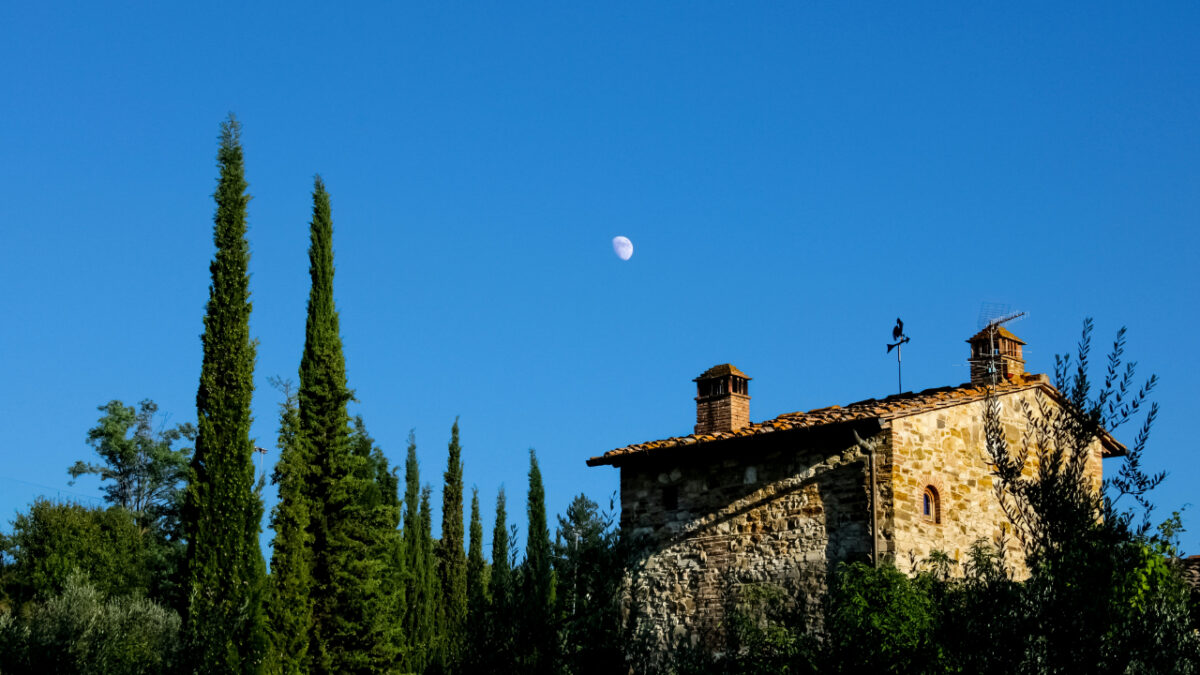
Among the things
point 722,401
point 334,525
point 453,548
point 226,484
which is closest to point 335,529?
point 334,525

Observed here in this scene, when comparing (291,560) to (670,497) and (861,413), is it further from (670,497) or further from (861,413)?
(861,413)

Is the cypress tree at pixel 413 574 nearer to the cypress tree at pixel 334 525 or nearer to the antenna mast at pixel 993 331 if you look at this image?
the cypress tree at pixel 334 525

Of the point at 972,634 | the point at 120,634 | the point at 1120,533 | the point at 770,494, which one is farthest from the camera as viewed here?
the point at 120,634

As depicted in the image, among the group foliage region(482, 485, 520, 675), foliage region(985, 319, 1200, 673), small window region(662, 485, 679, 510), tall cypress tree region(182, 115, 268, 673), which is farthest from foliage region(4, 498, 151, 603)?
foliage region(985, 319, 1200, 673)

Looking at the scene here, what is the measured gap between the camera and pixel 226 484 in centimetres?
1819

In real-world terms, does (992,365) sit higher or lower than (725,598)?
higher

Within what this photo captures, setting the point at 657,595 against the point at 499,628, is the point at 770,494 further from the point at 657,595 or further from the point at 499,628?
the point at 499,628

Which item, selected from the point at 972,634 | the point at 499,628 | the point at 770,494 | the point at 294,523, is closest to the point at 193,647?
the point at 294,523

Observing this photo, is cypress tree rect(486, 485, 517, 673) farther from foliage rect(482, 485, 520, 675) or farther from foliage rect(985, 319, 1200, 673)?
foliage rect(985, 319, 1200, 673)

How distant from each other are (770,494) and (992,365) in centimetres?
412

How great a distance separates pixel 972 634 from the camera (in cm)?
1062

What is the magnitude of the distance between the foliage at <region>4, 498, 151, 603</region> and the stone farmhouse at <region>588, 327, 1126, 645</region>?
24412mm

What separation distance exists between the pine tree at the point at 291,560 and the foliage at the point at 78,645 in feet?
5.64

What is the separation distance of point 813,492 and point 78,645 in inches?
522
